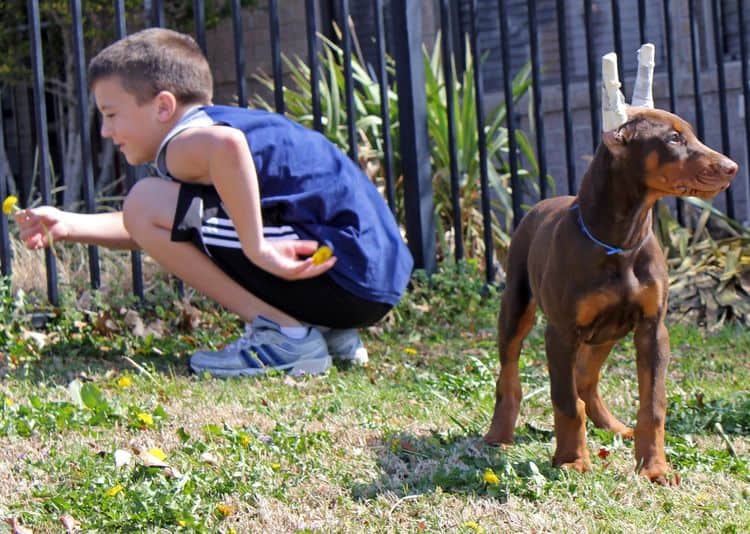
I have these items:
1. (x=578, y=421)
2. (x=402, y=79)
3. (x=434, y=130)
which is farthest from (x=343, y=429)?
(x=434, y=130)

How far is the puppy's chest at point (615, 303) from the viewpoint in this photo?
2906 mm

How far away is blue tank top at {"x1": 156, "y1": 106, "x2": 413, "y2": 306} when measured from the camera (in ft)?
14.7

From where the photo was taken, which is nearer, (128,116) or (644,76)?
(644,76)

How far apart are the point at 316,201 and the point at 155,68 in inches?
33.0

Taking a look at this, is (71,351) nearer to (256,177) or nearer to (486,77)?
(256,177)

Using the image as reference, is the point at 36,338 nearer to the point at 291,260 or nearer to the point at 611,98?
the point at 291,260

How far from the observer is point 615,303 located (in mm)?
2924

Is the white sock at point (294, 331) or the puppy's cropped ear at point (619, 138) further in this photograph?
the white sock at point (294, 331)

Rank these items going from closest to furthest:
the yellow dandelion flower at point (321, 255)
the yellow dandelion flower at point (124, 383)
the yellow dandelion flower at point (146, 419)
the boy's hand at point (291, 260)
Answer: the yellow dandelion flower at point (146, 419)
the yellow dandelion flower at point (124, 383)
the boy's hand at point (291, 260)
the yellow dandelion flower at point (321, 255)

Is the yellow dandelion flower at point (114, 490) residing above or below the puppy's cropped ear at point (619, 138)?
below

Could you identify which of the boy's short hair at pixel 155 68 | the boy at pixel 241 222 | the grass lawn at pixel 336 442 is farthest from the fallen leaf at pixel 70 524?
the boy's short hair at pixel 155 68

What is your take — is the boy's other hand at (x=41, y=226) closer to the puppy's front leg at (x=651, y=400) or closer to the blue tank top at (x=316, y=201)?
the blue tank top at (x=316, y=201)

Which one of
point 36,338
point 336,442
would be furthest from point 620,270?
point 36,338

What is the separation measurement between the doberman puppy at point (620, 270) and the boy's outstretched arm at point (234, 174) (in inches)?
58.8
